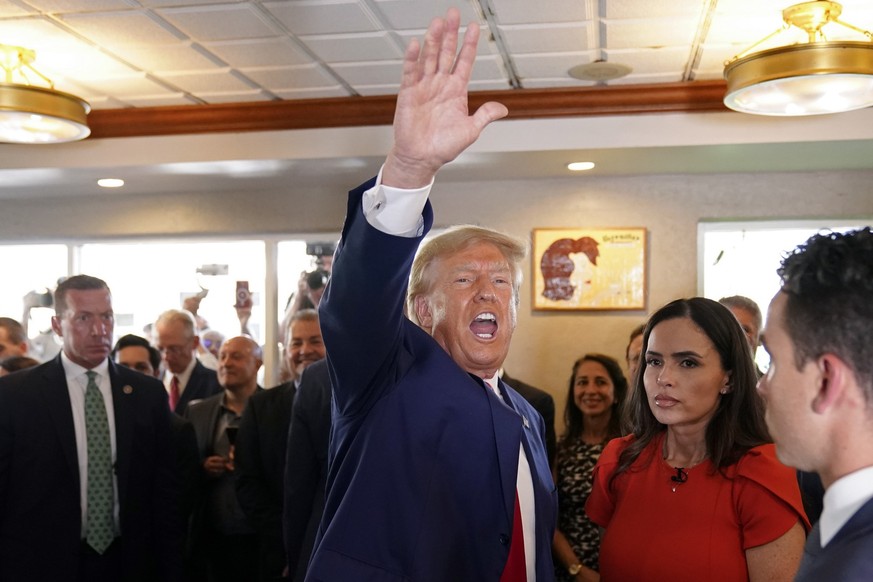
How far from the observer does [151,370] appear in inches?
193

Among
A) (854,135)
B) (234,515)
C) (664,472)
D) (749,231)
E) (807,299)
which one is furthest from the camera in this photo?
(749,231)

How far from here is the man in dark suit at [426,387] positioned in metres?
1.43

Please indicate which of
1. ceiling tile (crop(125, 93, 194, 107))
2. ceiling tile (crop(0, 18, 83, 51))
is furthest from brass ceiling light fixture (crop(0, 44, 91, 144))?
ceiling tile (crop(125, 93, 194, 107))

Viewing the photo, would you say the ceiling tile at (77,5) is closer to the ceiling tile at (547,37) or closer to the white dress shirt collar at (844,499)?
the ceiling tile at (547,37)

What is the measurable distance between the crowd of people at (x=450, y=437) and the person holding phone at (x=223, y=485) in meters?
0.30

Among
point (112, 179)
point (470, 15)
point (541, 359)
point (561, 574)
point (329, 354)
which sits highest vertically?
point (470, 15)

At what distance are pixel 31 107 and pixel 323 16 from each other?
1.44 meters

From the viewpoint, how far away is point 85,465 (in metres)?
3.32

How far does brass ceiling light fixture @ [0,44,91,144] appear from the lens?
406 cm

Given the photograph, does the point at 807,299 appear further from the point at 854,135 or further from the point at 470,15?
the point at 854,135

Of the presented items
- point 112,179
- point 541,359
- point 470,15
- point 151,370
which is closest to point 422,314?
point 470,15

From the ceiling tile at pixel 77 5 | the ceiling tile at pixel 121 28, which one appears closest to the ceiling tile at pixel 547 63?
the ceiling tile at pixel 121 28

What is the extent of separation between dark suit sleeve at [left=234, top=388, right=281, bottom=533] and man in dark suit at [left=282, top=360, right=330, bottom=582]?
1.67ft

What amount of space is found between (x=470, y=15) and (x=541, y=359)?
2.86m
